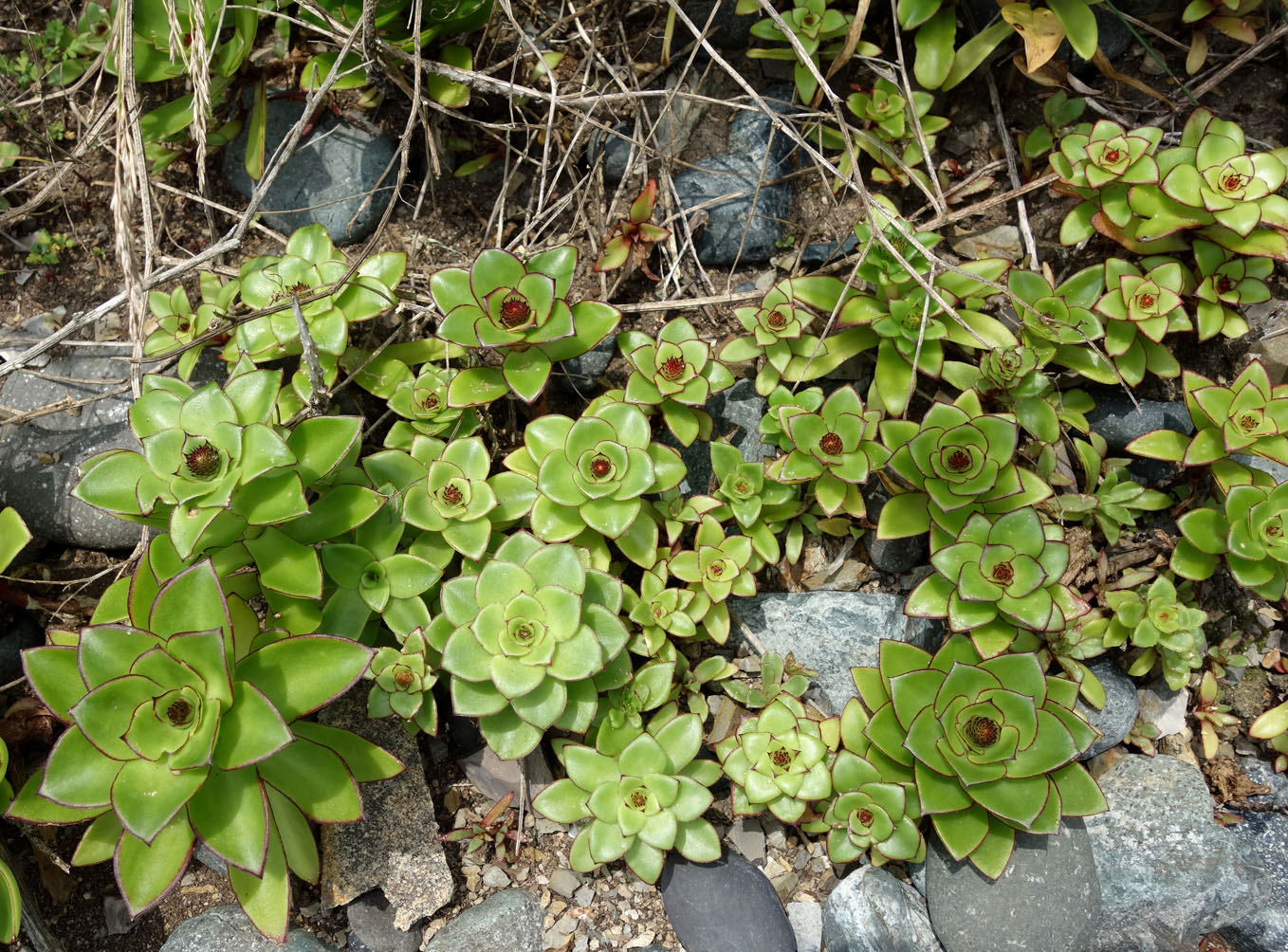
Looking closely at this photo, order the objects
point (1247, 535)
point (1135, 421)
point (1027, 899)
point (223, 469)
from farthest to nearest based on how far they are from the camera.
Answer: point (1135, 421), point (1247, 535), point (1027, 899), point (223, 469)

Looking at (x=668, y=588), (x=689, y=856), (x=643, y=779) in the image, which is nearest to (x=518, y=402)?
(x=668, y=588)

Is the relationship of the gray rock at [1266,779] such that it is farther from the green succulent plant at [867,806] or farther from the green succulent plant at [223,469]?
the green succulent plant at [223,469]

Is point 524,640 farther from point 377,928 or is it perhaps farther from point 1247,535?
point 1247,535

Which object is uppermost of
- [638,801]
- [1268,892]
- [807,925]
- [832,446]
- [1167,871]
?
[832,446]

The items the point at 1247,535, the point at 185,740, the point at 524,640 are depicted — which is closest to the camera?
the point at 185,740

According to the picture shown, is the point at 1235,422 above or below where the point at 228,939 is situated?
above

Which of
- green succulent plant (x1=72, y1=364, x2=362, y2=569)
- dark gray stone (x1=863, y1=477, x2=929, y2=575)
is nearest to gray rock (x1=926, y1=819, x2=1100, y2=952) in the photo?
dark gray stone (x1=863, y1=477, x2=929, y2=575)

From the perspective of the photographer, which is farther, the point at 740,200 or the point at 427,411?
the point at 740,200

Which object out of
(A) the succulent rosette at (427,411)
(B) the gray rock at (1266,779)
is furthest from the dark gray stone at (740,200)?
(B) the gray rock at (1266,779)

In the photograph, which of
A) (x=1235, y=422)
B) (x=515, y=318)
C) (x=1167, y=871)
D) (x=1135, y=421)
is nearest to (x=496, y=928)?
(x=515, y=318)

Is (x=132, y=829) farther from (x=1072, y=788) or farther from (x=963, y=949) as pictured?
(x=1072, y=788)
